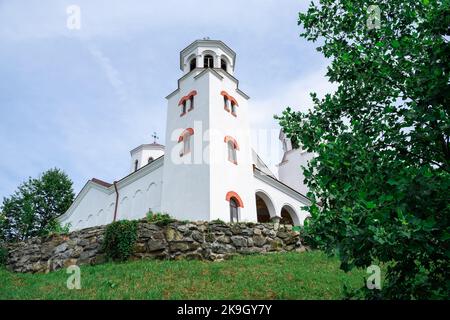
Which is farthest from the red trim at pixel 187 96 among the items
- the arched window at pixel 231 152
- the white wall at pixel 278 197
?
the white wall at pixel 278 197

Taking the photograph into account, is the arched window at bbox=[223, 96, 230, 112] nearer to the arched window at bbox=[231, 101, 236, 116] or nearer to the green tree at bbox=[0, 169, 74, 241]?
the arched window at bbox=[231, 101, 236, 116]

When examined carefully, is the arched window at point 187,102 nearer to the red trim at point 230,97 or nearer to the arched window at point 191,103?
the arched window at point 191,103

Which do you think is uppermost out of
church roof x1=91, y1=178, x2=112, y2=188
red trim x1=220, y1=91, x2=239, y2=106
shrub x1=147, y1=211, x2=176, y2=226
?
red trim x1=220, y1=91, x2=239, y2=106

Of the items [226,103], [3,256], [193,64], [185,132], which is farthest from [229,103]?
[3,256]

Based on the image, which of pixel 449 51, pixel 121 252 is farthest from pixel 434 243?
pixel 121 252

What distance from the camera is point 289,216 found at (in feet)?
81.1

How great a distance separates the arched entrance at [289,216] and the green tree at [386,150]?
17.7 metres

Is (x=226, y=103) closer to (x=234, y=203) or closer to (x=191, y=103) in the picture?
(x=191, y=103)

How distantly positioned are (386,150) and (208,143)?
1336 centimetres

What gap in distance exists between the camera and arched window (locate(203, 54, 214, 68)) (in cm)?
2188

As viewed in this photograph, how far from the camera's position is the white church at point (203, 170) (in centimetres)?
1712

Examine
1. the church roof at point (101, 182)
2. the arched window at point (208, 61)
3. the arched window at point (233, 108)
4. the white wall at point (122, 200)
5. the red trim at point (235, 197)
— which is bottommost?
the red trim at point (235, 197)

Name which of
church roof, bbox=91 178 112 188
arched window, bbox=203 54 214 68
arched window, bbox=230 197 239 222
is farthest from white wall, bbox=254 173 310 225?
church roof, bbox=91 178 112 188
